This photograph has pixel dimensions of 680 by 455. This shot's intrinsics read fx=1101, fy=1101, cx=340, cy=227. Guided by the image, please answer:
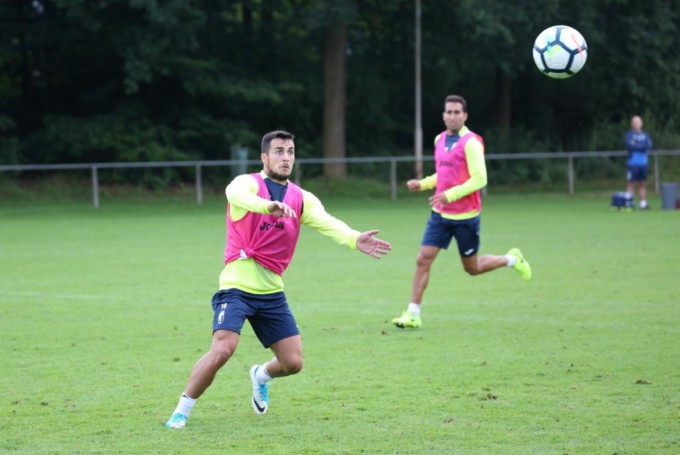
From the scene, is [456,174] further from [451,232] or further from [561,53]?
[561,53]

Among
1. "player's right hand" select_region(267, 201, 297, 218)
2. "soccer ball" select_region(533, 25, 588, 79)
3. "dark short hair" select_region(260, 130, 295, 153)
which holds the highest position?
"soccer ball" select_region(533, 25, 588, 79)

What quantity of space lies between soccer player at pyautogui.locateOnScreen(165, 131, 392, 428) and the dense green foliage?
25.4 metres

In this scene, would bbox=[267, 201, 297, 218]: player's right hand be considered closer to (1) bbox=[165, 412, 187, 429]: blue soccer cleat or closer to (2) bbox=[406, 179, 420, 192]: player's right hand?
(1) bbox=[165, 412, 187, 429]: blue soccer cleat

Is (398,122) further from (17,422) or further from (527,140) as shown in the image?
(17,422)

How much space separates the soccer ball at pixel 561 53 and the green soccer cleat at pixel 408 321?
272 centimetres

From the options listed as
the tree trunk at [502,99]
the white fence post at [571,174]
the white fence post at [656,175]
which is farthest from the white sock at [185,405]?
the tree trunk at [502,99]

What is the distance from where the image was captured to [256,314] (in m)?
7.07

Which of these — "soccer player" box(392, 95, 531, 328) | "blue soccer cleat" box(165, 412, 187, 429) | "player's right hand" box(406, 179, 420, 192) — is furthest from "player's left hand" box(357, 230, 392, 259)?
"player's right hand" box(406, 179, 420, 192)

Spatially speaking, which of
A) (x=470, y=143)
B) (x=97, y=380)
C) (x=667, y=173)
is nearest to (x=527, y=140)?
(x=667, y=173)

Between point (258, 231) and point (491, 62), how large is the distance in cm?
3113

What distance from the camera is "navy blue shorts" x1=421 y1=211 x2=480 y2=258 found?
442 inches

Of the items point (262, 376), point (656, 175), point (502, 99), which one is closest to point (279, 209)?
point (262, 376)

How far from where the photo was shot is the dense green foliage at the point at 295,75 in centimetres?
3362

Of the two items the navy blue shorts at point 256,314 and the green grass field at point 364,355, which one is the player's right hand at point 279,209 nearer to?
the navy blue shorts at point 256,314
